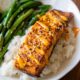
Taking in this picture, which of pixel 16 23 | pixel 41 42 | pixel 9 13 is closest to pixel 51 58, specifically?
pixel 41 42

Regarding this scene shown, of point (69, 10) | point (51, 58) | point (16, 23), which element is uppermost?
point (16, 23)

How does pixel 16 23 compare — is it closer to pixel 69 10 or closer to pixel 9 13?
pixel 9 13

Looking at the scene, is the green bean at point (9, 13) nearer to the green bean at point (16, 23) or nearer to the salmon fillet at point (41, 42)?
the green bean at point (16, 23)

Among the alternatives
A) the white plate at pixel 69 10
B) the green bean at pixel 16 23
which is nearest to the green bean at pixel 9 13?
the green bean at pixel 16 23

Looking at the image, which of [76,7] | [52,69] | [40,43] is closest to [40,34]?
[40,43]

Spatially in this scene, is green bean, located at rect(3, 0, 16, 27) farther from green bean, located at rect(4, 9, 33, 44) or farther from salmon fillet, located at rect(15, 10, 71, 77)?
salmon fillet, located at rect(15, 10, 71, 77)

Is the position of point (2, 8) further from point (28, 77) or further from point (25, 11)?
point (28, 77)
